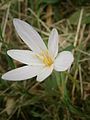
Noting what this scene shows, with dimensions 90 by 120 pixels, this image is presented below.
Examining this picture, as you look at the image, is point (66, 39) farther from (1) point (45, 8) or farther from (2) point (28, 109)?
(2) point (28, 109)

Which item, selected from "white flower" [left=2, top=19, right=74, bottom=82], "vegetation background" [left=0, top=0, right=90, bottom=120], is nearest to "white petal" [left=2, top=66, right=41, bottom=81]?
"white flower" [left=2, top=19, right=74, bottom=82]

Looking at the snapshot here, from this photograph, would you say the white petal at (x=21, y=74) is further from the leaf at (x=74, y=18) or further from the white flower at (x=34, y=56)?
the leaf at (x=74, y=18)

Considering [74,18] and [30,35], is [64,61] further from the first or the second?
[74,18]

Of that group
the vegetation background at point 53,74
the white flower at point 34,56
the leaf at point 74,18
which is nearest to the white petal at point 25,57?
the white flower at point 34,56

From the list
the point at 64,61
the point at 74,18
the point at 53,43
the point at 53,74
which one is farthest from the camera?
the point at 74,18

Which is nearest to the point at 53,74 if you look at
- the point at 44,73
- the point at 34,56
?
the point at 34,56

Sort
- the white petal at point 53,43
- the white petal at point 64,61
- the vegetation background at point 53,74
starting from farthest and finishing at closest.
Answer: the vegetation background at point 53,74 < the white petal at point 53,43 < the white petal at point 64,61

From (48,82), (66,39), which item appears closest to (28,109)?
(48,82)
